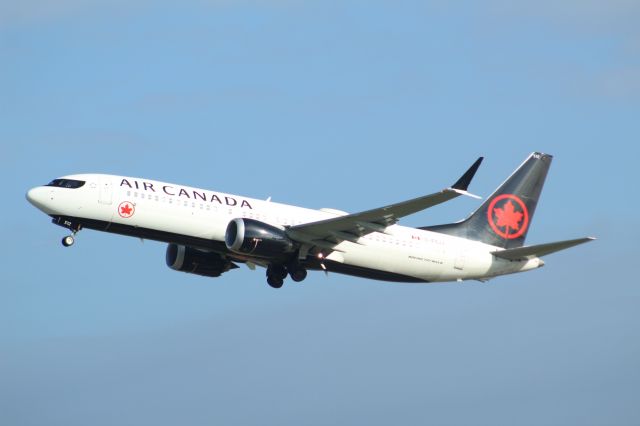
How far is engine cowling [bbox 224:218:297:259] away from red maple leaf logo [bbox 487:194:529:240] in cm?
1169

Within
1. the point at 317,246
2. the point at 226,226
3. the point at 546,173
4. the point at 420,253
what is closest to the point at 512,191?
the point at 546,173

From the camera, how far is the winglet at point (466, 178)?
4566 centimetres

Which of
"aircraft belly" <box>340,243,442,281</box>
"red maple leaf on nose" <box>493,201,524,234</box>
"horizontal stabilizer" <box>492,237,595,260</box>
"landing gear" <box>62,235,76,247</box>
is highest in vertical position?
"red maple leaf on nose" <box>493,201,524,234</box>

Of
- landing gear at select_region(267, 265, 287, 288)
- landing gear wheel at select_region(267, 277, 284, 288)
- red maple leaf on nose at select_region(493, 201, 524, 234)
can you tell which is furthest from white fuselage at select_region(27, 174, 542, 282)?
landing gear wheel at select_region(267, 277, 284, 288)

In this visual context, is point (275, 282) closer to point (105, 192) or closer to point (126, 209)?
point (126, 209)

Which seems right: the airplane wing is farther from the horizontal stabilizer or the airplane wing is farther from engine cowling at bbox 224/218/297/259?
the horizontal stabilizer

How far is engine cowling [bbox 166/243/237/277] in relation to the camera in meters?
54.9

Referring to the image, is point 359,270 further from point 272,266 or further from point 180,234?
point 180,234

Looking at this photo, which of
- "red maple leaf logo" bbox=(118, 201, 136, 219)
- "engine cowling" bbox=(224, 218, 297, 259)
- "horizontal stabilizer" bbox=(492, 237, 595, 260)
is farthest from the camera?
"horizontal stabilizer" bbox=(492, 237, 595, 260)

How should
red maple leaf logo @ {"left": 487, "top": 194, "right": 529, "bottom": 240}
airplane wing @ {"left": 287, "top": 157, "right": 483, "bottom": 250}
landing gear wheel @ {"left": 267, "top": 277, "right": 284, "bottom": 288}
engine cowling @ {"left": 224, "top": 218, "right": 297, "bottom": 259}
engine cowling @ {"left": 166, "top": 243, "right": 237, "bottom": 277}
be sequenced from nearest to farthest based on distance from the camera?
airplane wing @ {"left": 287, "top": 157, "right": 483, "bottom": 250}, engine cowling @ {"left": 224, "top": 218, "right": 297, "bottom": 259}, landing gear wheel @ {"left": 267, "top": 277, "right": 284, "bottom": 288}, engine cowling @ {"left": 166, "top": 243, "right": 237, "bottom": 277}, red maple leaf logo @ {"left": 487, "top": 194, "right": 529, "bottom": 240}

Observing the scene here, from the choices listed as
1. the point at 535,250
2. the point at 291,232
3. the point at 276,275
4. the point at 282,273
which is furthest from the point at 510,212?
the point at 291,232

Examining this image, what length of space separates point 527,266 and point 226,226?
560 inches

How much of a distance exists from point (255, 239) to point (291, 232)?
2.15 metres

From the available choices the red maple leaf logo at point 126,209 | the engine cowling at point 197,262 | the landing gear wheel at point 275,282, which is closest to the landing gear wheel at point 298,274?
the landing gear wheel at point 275,282
